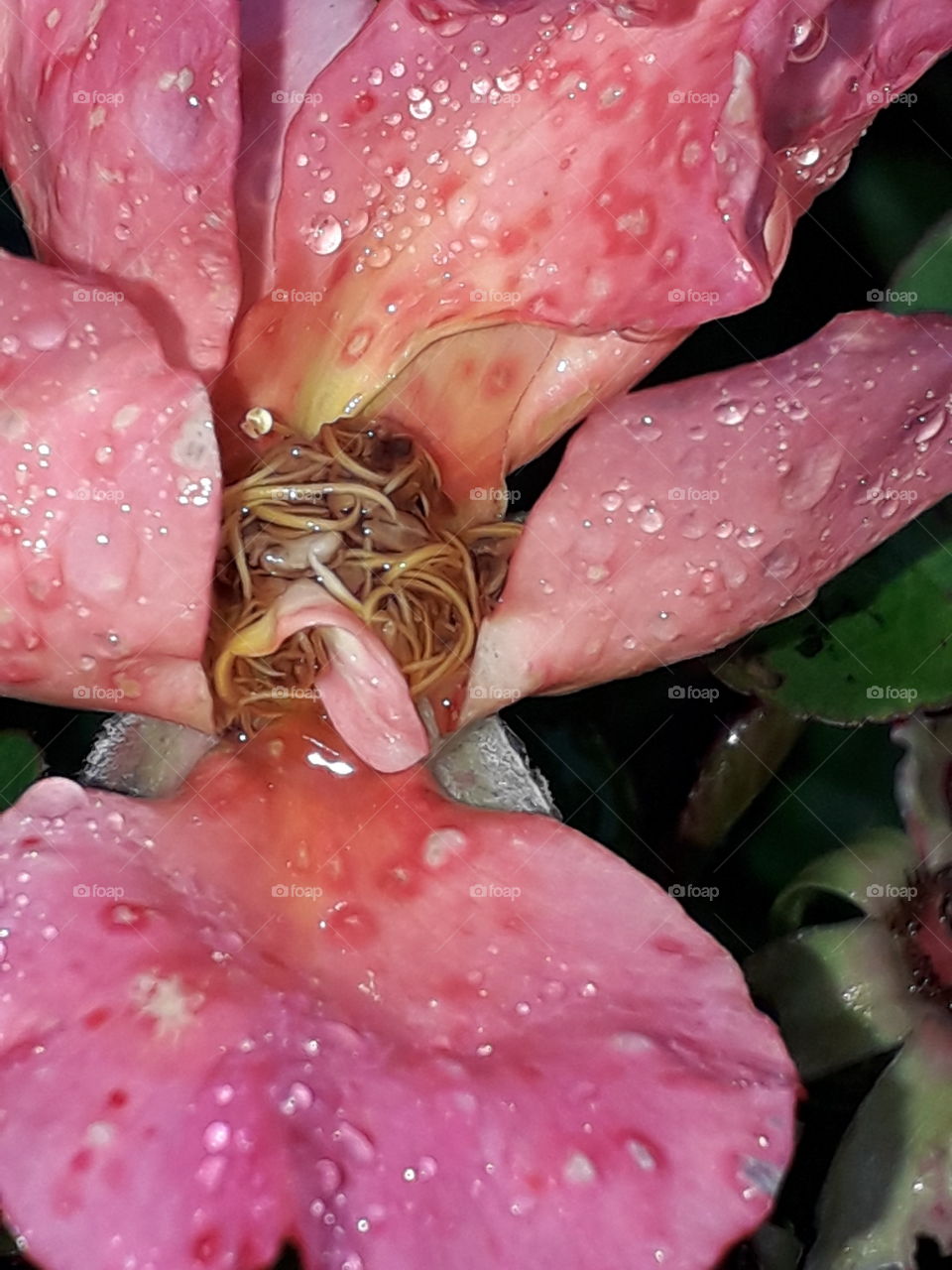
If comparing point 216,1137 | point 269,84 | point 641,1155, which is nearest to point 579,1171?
point 641,1155

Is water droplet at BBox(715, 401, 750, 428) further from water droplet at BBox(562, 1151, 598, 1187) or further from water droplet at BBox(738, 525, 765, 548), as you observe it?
water droplet at BBox(562, 1151, 598, 1187)

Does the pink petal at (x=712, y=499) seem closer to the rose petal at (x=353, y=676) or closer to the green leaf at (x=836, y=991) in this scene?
the rose petal at (x=353, y=676)

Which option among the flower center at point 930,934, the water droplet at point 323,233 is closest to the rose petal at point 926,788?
the flower center at point 930,934

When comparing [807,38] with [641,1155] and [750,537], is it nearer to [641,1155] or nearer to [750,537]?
[750,537]

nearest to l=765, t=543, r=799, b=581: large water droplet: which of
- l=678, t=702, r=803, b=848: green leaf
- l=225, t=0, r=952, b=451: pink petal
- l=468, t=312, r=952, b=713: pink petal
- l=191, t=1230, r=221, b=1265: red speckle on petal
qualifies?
l=468, t=312, r=952, b=713: pink petal

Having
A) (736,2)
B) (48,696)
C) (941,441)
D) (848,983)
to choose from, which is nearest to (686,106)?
(736,2)

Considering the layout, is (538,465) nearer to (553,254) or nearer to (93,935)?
(553,254)

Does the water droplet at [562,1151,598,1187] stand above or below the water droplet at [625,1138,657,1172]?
below

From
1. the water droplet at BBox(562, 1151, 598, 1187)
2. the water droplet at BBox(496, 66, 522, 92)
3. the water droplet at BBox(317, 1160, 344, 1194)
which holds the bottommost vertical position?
the water droplet at BBox(317, 1160, 344, 1194)
